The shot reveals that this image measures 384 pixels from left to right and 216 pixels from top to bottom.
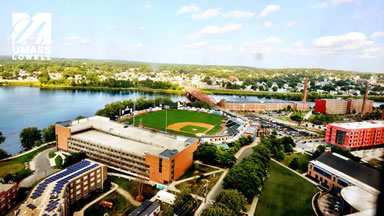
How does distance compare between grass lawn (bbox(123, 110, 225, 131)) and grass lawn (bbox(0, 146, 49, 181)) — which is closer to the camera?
grass lawn (bbox(0, 146, 49, 181))

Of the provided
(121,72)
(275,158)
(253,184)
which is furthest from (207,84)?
(253,184)

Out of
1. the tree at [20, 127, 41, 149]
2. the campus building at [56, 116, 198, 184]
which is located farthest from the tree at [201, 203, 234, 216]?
the tree at [20, 127, 41, 149]

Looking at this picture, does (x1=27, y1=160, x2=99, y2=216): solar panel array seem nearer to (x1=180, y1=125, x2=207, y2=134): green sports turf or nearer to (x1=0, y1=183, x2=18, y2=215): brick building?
(x1=0, y1=183, x2=18, y2=215): brick building

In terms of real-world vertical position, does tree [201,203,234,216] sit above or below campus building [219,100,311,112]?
below

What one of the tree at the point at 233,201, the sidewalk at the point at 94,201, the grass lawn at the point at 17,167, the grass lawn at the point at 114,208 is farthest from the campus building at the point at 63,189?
the tree at the point at 233,201

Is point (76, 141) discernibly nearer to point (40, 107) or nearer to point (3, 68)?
point (40, 107)

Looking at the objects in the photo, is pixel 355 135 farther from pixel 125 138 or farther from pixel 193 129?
pixel 125 138
